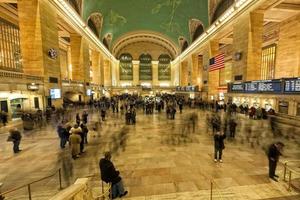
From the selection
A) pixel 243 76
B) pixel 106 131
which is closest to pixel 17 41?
pixel 106 131

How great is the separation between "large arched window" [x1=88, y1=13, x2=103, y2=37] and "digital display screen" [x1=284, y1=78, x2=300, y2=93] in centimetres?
2853

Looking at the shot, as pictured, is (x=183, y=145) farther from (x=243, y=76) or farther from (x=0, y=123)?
(x=243, y=76)

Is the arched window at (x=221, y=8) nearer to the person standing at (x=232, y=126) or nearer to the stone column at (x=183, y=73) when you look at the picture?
the person standing at (x=232, y=126)

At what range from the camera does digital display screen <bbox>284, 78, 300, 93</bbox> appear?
10609mm

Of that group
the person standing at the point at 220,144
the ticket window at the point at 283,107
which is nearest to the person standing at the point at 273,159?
the person standing at the point at 220,144

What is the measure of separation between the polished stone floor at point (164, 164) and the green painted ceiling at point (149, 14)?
23.8 m

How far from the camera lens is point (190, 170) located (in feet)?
17.0

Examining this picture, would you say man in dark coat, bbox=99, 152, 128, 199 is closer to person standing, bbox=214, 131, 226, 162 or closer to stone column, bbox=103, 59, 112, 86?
person standing, bbox=214, 131, 226, 162

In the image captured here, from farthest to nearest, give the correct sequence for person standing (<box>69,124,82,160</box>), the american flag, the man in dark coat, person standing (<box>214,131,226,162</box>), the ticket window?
the american flag, the ticket window, person standing (<box>69,124,82,160</box>), person standing (<box>214,131,226,162</box>), the man in dark coat

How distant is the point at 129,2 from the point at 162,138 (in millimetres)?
28948

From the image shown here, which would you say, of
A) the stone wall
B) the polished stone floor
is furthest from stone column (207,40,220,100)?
the polished stone floor

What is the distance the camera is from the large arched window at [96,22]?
29797 mm

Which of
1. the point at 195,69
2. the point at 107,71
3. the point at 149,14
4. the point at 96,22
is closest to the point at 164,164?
the point at 96,22

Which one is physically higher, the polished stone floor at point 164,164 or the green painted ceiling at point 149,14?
the green painted ceiling at point 149,14
